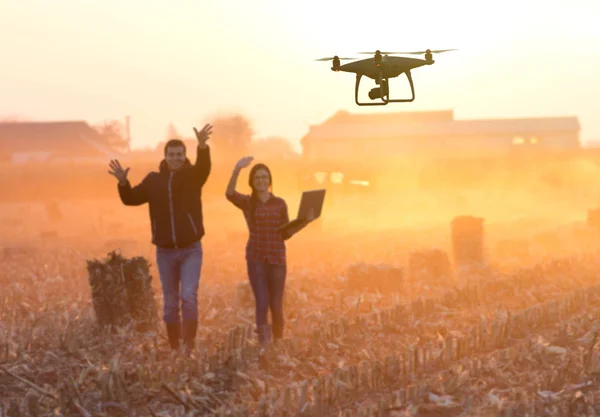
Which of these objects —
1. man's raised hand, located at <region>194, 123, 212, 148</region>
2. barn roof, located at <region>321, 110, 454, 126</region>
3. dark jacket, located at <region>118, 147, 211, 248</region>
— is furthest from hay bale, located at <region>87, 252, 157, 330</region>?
barn roof, located at <region>321, 110, 454, 126</region>

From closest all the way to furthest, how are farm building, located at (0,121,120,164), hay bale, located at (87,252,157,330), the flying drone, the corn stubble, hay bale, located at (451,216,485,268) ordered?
the flying drone → the corn stubble → hay bale, located at (87,252,157,330) → hay bale, located at (451,216,485,268) → farm building, located at (0,121,120,164)

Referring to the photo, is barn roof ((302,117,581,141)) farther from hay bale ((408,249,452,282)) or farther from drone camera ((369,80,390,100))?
drone camera ((369,80,390,100))

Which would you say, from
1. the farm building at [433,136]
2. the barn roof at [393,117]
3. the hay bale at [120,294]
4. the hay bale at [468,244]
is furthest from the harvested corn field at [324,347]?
the barn roof at [393,117]

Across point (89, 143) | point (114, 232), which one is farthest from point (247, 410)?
point (89, 143)

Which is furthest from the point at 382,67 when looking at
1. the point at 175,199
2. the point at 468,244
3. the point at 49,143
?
the point at 49,143

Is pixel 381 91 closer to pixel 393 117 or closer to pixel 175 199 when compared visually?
pixel 175 199

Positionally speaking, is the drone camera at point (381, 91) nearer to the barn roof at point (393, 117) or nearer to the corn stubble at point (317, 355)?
the corn stubble at point (317, 355)

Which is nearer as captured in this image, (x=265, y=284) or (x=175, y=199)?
Answer: (x=175, y=199)
